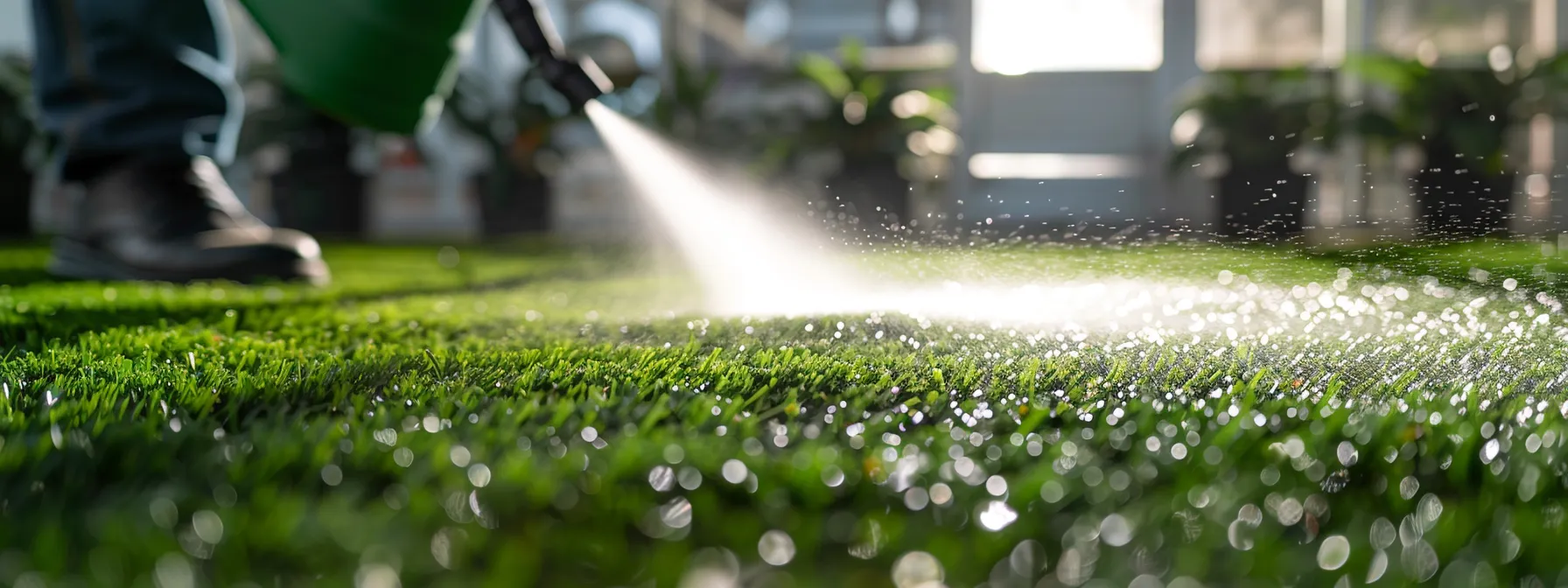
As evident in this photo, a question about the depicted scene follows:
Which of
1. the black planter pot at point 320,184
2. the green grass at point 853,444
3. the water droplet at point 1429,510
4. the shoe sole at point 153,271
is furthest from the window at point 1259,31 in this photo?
the water droplet at point 1429,510

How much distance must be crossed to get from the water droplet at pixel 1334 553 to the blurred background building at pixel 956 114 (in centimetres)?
438

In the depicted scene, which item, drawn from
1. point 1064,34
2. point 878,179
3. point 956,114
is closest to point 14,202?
point 878,179

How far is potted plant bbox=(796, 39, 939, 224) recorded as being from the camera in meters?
5.22

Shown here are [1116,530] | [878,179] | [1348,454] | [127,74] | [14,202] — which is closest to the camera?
[1116,530]

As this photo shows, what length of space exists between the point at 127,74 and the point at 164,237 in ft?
1.12

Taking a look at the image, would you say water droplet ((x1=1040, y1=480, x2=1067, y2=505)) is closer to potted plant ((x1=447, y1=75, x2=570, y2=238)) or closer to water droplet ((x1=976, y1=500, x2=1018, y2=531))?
water droplet ((x1=976, y1=500, x2=1018, y2=531))

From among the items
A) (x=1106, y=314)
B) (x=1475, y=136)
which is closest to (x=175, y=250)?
(x=1106, y=314)

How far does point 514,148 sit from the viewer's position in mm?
5637

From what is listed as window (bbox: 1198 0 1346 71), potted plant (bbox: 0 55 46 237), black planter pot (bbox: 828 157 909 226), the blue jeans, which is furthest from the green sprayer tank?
window (bbox: 1198 0 1346 71)

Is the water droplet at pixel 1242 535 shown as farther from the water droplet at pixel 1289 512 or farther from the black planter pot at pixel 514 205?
the black planter pot at pixel 514 205

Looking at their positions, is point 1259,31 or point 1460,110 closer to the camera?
point 1460,110

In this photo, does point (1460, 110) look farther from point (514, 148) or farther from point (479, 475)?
point (479, 475)

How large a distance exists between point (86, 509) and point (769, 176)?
4855 millimetres

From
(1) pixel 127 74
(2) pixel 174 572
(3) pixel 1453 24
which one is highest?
(1) pixel 127 74
